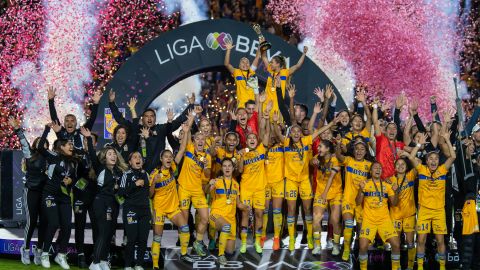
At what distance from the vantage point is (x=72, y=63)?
28.1 m

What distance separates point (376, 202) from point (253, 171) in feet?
5.39

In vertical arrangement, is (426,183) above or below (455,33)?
below

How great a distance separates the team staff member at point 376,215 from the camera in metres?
13.1

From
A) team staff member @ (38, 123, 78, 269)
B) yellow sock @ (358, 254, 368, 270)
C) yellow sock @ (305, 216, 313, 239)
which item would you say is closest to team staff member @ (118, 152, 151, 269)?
team staff member @ (38, 123, 78, 269)

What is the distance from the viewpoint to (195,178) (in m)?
13.4

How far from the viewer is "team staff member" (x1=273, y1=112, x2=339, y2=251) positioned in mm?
13516

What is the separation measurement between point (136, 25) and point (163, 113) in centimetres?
259

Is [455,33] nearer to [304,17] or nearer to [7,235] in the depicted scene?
[304,17]

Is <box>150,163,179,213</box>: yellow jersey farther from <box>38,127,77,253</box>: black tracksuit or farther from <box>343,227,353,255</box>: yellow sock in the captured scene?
<box>343,227,353,255</box>: yellow sock

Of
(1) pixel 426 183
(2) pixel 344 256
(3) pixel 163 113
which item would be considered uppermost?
(3) pixel 163 113

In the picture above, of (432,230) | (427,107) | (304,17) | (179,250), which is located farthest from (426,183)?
(304,17)

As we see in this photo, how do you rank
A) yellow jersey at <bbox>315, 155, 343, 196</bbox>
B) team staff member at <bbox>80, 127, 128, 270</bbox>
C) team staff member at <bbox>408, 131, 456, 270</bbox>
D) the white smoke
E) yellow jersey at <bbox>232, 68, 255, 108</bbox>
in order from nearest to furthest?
team staff member at <bbox>80, 127, 128, 270</bbox>
team staff member at <bbox>408, 131, 456, 270</bbox>
yellow jersey at <bbox>315, 155, 343, 196</bbox>
yellow jersey at <bbox>232, 68, 255, 108</bbox>
the white smoke

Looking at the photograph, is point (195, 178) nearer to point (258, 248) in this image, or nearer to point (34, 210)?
point (258, 248)

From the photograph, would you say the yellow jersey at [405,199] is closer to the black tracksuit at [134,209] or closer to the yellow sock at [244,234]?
the yellow sock at [244,234]
